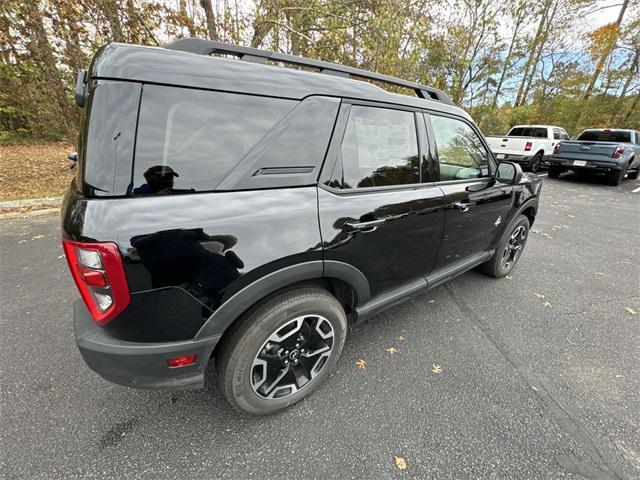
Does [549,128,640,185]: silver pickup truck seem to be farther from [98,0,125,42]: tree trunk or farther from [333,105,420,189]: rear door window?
[98,0,125,42]: tree trunk

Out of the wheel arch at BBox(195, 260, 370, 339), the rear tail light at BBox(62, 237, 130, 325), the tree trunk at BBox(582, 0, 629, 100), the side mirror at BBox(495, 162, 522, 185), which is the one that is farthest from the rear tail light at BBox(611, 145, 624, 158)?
the rear tail light at BBox(62, 237, 130, 325)

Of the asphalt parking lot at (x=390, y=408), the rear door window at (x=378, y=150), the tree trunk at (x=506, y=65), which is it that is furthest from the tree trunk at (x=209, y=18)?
the tree trunk at (x=506, y=65)

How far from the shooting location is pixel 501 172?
9.12 ft

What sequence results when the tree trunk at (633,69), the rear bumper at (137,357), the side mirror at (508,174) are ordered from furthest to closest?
the tree trunk at (633,69) → the side mirror at (508,174) → the rear bumper at (137,357)

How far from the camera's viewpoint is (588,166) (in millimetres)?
9422

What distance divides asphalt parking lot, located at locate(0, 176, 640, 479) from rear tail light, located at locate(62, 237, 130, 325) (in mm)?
872

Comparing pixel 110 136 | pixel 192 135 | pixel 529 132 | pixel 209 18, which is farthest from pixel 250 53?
pixel 529 132

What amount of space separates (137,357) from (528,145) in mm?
13920

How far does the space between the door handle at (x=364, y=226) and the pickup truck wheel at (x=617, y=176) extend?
40.1 ft

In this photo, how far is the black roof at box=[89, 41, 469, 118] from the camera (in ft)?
3.84

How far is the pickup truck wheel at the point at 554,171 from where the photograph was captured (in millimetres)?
10652

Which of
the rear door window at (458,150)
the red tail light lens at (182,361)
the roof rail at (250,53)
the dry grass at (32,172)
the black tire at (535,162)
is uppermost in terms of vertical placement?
the roof rail at (250,53)

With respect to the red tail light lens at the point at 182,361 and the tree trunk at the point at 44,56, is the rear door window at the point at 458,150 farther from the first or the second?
the tree trunk at the point at 44,56

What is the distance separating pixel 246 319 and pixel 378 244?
3.07 ft
